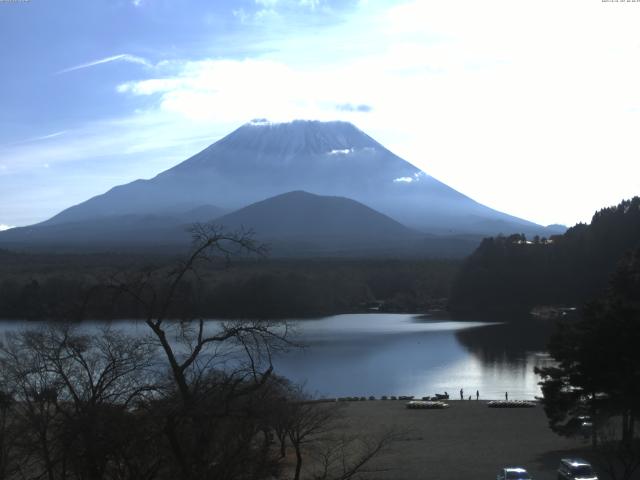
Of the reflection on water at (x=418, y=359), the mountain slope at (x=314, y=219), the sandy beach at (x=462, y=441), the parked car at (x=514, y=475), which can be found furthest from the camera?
the mountain slope at (x=314, y=219)

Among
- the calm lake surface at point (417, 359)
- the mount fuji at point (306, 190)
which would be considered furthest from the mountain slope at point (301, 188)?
the calm lake surface at point (417, 359)

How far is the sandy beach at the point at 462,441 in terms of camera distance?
8.89 metres

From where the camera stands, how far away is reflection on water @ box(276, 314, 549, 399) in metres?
17.4

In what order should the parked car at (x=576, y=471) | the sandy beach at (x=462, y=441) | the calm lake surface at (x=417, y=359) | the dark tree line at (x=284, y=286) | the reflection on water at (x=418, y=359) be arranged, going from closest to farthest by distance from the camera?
the parked car at (x=576, y=471), the sandy beach at (x=462, y=441), the calm lake surface at (x=417, y=359), the reflection on water at (x=418, y=359), the dark tree line at (x=284, y=286)

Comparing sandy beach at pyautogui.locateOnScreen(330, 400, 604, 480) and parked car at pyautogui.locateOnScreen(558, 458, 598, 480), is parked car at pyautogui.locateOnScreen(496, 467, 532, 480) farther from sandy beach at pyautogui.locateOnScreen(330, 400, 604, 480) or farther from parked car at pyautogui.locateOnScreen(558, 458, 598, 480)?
sandy beach at pyautogui.locateOnScreen(330, 400, 604, 480)

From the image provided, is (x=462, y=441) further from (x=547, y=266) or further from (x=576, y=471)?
(x=547, y=266)

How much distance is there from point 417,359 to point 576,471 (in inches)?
567

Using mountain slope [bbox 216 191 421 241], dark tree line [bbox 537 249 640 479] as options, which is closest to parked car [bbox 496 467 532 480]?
dark tree line [bbox 537 249 640 479]

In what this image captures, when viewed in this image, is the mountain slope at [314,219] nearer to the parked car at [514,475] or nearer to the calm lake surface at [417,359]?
the calm lake surface at [417,359]

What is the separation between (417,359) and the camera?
71.3 ft

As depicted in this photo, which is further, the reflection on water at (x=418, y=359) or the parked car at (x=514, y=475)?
the reflection on water at (x=418, y=359)

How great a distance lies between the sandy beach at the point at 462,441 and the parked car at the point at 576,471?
2.13 ft

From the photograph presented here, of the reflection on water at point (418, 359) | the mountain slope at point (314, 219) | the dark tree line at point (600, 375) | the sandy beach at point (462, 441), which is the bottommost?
the reflection on water at point (418, 359)

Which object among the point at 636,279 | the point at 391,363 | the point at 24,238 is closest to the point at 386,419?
the point at 636,279
